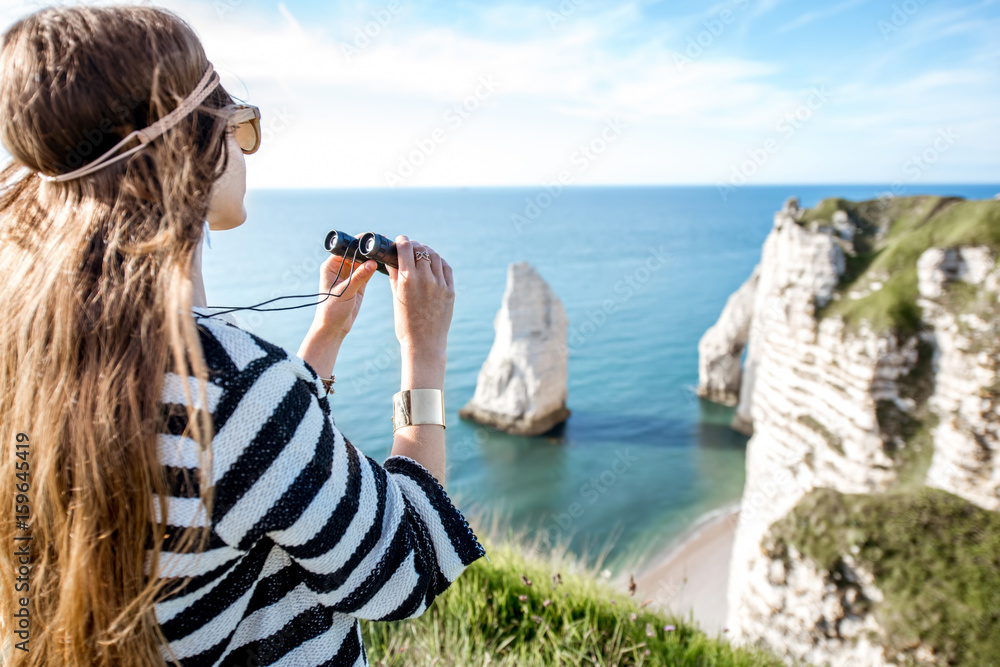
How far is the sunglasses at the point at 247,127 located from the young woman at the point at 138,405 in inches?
2.3

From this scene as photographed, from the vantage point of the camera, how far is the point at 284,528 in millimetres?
959

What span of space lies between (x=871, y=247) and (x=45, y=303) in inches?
511

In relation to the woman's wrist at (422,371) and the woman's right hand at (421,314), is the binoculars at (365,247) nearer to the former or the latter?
the woman's right hand at (421,314)

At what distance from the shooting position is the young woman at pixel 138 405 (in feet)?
2.93

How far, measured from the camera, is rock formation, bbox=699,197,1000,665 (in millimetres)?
6773

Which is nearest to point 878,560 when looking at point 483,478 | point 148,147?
point 148,147

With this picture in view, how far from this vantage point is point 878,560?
640 cm

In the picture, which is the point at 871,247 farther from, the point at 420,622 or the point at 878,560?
the point at 420,622

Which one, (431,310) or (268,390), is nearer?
(268,390)

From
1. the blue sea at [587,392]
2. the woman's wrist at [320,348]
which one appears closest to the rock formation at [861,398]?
the blue sea at [587,392]

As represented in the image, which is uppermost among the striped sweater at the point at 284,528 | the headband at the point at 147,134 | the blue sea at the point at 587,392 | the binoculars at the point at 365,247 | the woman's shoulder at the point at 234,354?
the headband at the point at 147,134

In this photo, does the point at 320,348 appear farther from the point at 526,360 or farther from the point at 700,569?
the point at 526,360

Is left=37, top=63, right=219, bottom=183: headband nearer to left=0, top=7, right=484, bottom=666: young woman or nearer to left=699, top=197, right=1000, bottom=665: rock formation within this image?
left=0, top=7, right=484, bottom=666: young woman

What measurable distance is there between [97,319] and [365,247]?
701mm
